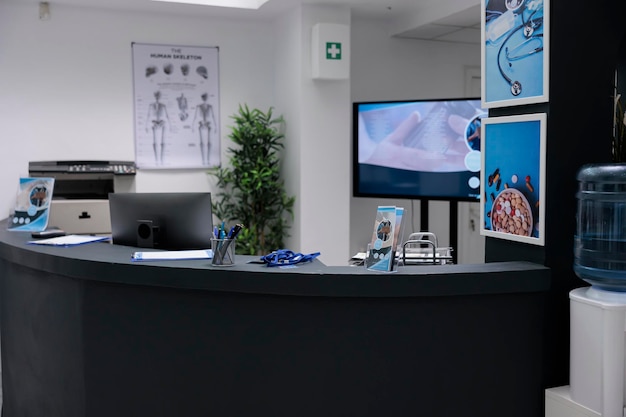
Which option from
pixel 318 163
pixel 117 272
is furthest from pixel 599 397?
pixel 318 163

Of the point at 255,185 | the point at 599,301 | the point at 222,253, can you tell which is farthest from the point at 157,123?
the point at 599,301

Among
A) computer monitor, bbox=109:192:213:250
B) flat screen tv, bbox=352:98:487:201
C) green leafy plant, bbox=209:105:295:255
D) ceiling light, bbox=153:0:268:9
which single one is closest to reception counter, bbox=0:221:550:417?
computer monitor, bbox=109:192:213:250

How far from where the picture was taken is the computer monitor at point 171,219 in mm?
3029

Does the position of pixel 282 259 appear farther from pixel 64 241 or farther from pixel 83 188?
pixel 83 188

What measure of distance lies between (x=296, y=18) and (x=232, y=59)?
2.67 feet

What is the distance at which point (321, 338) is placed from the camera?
7.58ft

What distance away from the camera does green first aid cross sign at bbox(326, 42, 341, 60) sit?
17.9 feet

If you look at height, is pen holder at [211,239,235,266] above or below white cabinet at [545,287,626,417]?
above

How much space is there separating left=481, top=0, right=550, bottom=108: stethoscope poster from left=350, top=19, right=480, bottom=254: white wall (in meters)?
3.61

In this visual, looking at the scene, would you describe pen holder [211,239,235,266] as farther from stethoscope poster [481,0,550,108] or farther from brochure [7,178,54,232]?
brochure [7,178,54,232]

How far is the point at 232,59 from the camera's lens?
19.8 feet

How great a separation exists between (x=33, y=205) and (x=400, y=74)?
3890 millimetres

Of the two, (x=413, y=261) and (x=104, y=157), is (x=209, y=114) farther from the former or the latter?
(x=413, y=261)

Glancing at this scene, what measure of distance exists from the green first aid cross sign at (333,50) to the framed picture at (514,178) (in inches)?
119
